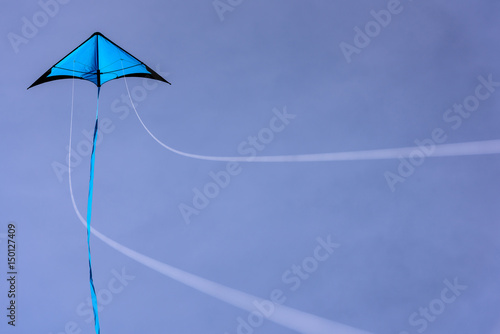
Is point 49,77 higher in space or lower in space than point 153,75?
higher

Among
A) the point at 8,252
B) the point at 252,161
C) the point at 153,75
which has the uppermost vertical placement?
the point at 153,75

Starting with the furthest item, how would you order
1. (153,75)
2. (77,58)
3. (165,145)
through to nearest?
(165,145)
(153,75)
(77,58)

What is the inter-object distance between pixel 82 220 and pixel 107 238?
Result: 0.68m

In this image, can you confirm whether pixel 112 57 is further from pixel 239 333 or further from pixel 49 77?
pixel 239 333

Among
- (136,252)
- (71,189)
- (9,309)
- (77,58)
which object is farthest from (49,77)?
(9,309)

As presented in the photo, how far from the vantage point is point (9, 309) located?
36.8ft

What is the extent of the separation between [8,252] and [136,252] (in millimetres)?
2766

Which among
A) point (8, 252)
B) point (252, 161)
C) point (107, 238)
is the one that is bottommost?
point (252, 161)

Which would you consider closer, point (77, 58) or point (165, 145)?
point (77, 58)

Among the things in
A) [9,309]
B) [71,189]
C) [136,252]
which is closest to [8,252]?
[9,309]

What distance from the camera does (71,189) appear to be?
37.0ft

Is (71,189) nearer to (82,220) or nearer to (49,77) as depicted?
(82,220)

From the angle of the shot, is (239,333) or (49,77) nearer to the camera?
(49,77)

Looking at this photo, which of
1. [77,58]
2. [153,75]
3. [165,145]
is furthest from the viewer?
[165,145]
